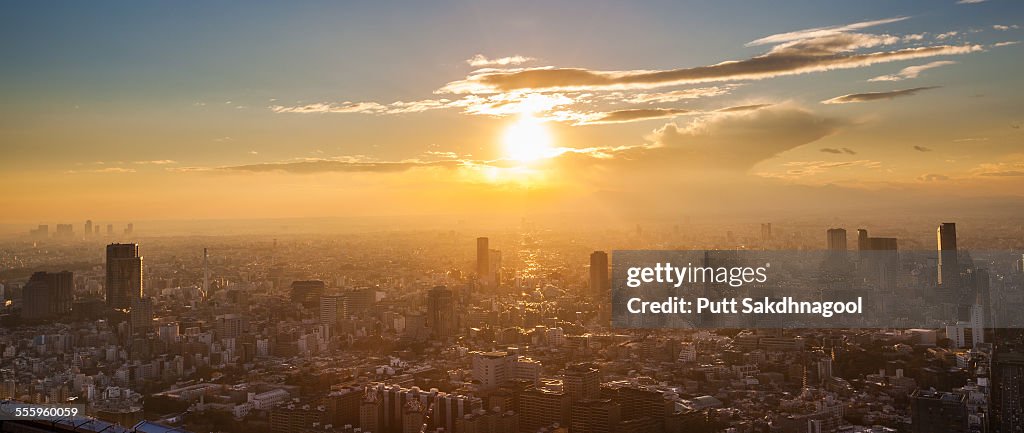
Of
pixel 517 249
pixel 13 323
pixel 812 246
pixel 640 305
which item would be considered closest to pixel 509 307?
pixel 517 249

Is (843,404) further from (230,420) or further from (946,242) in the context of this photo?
(230,420)

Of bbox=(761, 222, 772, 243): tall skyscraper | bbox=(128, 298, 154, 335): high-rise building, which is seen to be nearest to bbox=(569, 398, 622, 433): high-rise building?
bbox=(761, 222, 772, 243): tall skyscraper

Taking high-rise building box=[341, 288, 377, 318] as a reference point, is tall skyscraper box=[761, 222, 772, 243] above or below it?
above

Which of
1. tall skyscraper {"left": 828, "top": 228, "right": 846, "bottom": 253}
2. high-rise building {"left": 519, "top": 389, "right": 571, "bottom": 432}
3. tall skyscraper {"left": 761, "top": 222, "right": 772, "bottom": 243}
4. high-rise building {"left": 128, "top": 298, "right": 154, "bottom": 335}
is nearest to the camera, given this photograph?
high-rise building {"left": 519, "top": 389, "right": 571, "bottom": 432}

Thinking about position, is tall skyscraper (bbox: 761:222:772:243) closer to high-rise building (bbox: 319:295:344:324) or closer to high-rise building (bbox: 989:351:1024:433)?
high-rise building (bbox: 989:351:1024:433)

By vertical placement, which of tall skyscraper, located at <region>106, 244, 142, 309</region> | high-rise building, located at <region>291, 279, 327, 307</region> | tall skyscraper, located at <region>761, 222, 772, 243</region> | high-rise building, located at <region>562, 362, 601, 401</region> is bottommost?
high-rise building, located at <region>562, 362, 601, 401</region>

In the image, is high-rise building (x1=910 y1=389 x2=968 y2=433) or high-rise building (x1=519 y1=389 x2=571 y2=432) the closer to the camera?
high-rise building (x1=910 y1=389 x2=968 y2=433)

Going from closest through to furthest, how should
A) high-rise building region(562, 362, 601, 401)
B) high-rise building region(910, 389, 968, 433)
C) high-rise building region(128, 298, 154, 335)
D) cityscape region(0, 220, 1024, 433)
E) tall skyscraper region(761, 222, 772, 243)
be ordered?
high-rise building region(910, 389, 968, 433)
cityscape region(0, 220, 1024, 433)
high-rise building region(562, 362, 601, 401)
high-rise building region(128, 298, 154, 335)
tall skyscraper region(761, 222, 772, 243)
